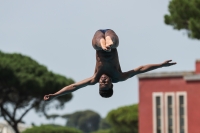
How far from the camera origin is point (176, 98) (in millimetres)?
59281

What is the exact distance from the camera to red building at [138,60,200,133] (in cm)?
5888

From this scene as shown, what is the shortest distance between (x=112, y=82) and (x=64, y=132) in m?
56.9

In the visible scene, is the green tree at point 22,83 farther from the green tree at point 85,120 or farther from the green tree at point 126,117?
the green tree at point 85,120

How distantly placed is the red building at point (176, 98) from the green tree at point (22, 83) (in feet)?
36.5

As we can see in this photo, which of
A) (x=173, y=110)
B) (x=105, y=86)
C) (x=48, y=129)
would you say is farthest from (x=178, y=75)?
(x=105, y=86)

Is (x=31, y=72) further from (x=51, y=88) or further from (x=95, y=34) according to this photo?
(x=95, y=34)

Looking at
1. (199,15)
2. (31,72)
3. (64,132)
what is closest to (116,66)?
(199,15)

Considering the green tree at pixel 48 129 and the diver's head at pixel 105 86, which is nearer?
the diver's head at pixel 105 86

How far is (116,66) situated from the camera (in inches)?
657

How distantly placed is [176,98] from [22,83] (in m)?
13.6

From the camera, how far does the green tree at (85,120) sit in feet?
603

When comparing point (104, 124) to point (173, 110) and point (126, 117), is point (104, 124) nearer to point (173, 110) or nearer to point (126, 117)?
point (126, 117)

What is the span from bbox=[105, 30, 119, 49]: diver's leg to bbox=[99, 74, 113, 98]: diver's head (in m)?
0.76

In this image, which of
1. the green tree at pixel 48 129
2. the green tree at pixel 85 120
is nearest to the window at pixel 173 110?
the green tree at pixel 48 129
